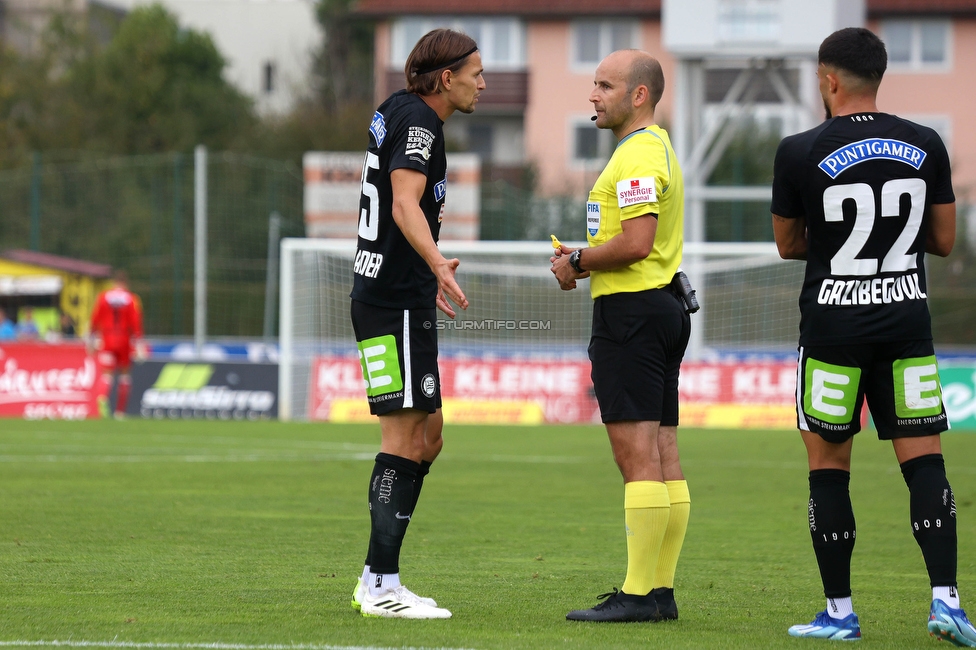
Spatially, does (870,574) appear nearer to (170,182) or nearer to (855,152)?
(855,152)

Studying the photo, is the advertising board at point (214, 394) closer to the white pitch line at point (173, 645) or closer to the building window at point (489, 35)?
the white pitch line at point (173, 645)

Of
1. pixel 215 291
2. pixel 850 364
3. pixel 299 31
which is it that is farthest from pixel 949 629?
pixel 299 31

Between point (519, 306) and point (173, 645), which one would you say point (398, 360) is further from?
point (519, 306)

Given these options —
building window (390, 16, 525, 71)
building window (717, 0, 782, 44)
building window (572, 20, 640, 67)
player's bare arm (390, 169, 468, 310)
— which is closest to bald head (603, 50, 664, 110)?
player's bare arm (390, 169, 468, 310)

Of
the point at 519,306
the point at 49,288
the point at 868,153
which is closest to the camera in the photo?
the point at 868,153

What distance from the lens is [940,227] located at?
492 centimetres

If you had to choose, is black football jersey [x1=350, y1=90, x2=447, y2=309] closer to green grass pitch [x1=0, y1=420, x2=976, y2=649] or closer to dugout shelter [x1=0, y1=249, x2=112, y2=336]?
green grass pitch [x1=0, y1=420, x2=976, y2=649]

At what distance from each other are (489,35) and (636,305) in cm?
4700

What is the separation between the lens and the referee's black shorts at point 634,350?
16.6 feet

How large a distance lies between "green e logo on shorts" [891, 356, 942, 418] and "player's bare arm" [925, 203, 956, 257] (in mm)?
451

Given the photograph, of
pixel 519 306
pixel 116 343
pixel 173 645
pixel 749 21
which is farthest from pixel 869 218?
pixel 749 21

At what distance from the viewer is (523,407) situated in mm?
19094

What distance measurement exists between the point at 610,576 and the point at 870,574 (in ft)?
4.37

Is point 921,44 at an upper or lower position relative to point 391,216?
upper
